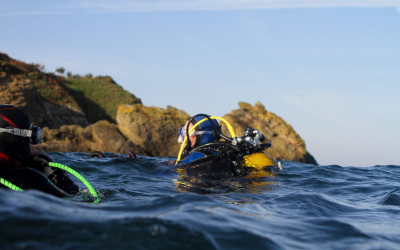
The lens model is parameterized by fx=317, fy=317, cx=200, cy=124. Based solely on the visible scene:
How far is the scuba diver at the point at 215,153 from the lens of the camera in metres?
5.82

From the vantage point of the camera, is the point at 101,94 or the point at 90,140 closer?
the point at 90,140

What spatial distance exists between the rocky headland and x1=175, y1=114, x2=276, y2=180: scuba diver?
1181 centimetres

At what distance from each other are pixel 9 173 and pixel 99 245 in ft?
5.14

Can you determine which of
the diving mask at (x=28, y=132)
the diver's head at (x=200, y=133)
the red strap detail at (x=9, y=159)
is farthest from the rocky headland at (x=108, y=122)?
the red strap detail at (x=9, y=159)

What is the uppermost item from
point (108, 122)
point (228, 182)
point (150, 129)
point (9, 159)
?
point (108, 122)

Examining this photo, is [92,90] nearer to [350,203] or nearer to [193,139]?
[193,139]

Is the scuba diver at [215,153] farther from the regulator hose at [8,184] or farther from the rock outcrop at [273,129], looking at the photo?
the rock outcrop at [273,129]

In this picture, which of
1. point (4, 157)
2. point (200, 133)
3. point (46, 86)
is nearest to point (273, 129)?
point (46, 86)

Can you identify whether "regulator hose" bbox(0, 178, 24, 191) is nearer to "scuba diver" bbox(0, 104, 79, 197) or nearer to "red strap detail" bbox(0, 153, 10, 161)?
"scuba diver" bbox(0, 104, 79, 197)

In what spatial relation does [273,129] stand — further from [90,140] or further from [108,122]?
[90,140]

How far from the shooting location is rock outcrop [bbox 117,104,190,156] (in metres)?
19.8

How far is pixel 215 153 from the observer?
6.00 meters

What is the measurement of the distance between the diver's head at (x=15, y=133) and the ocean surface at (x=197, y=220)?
0.69 m

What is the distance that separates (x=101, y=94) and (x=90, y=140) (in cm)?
1400
